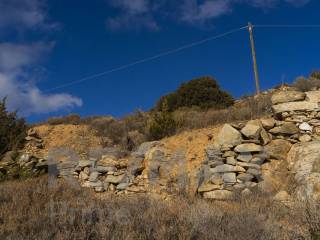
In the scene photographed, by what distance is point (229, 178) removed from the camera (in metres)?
8.23

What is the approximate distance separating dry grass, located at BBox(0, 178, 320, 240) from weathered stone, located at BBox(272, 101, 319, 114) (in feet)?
13.8

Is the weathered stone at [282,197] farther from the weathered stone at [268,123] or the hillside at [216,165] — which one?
the weathered stone at [268,123]

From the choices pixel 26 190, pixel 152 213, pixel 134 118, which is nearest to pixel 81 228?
pixel 152 213

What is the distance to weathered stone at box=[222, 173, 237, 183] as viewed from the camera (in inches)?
322

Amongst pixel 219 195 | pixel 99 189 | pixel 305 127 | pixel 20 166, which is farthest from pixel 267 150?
pixel 20 166

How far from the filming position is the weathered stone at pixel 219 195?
7.48m

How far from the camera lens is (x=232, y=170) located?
839 centimetres

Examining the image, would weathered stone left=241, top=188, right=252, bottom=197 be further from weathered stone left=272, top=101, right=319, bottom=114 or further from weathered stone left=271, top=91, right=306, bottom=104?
weathered stone left=271, top=91, right=306, bottom=104

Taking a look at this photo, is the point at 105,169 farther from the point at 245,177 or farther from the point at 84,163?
the point at 245,177

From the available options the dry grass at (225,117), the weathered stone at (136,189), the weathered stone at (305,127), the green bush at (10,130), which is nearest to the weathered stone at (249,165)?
the weathered stone at (305,127)

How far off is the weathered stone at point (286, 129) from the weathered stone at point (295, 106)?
1.45ft

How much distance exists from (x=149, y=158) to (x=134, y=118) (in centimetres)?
695

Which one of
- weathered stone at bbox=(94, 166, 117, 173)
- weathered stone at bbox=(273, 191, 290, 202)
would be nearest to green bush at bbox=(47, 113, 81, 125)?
weathered stone at bbox=(94, 166, 117, 173)

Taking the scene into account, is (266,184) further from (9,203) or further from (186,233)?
(9,203)
